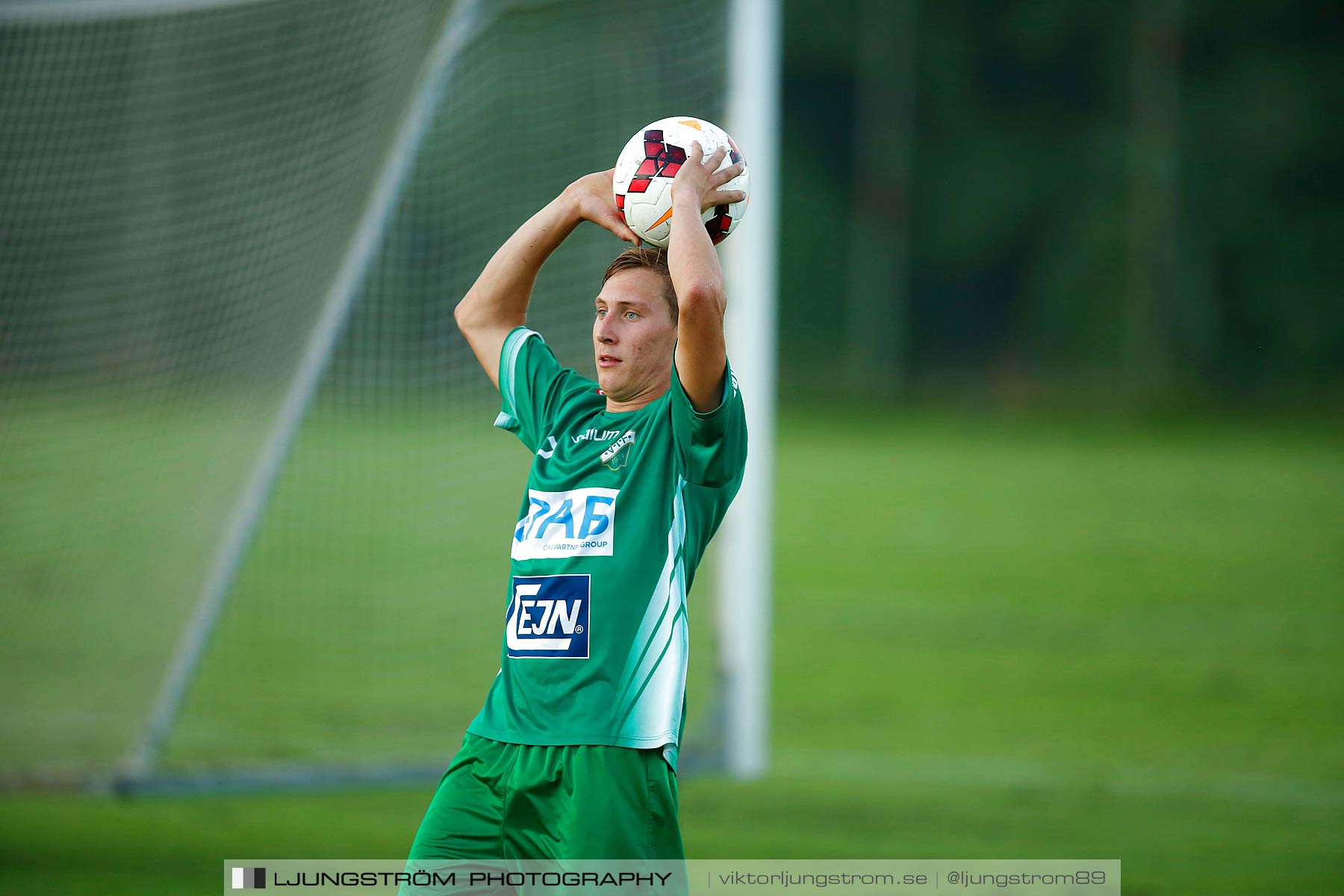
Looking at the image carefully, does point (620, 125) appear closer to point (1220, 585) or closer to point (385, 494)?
point (385, 494)

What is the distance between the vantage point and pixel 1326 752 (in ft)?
25.5

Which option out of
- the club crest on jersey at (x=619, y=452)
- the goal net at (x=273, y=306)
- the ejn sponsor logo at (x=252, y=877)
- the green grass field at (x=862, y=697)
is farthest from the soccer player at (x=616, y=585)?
the goal net at (x=273, y=306)

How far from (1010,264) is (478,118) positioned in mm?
23626

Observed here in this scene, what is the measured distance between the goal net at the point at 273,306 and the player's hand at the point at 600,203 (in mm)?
2894

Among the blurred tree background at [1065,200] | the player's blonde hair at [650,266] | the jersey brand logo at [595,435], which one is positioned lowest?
the jersey brand logo at [595,435]

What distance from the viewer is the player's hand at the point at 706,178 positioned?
326 centimetres

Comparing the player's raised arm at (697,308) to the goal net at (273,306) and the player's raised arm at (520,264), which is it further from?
the goal net at (273,306)

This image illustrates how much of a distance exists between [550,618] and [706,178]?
101 centimetres

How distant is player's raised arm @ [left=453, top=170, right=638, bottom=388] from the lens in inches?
140

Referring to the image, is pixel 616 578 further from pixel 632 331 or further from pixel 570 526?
pixel 632 331

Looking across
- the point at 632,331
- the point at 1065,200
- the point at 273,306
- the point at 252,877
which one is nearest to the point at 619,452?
the point at 632,331

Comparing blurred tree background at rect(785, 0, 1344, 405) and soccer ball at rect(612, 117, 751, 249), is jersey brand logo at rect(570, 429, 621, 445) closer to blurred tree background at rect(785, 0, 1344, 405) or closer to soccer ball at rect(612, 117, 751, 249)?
soccer ball at rect(612, 117, 751, 249)

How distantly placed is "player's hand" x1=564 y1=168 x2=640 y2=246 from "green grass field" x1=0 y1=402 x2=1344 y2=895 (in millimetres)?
3168

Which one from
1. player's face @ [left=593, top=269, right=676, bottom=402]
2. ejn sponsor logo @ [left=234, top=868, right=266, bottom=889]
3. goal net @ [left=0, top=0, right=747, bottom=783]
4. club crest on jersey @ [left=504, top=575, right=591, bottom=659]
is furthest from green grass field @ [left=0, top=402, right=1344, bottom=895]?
player's face @ [left=593, top=269, right=676, bottom=402]
